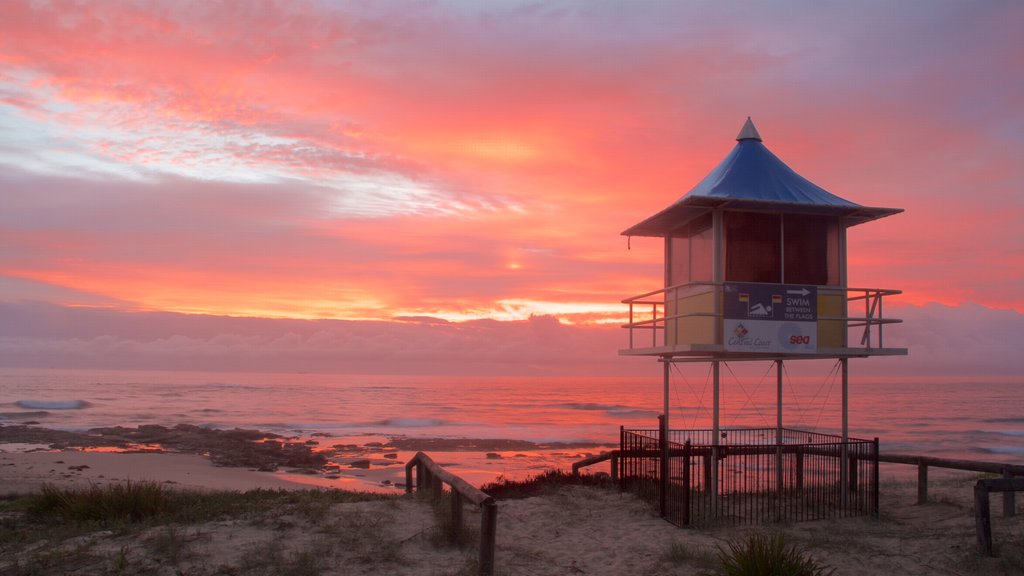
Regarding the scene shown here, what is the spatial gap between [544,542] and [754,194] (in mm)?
7065

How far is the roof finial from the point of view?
50.2ft

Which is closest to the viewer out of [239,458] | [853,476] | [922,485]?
[853,476]

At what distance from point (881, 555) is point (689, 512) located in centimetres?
297

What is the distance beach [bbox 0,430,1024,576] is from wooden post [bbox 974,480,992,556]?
17 centimetres

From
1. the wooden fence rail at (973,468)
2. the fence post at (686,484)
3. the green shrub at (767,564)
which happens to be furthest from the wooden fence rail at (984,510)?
the fence post at (686,484)

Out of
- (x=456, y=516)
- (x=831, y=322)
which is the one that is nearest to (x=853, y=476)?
(x=831, y=322)

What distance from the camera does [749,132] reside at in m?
15.4

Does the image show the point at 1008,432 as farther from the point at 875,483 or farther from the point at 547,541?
the point at 547,541

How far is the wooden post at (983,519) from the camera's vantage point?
9477mm

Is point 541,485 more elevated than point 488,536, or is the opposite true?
point 488,536

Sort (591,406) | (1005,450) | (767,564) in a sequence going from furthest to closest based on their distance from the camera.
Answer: (591,406) → (1005,450) → (767,564)

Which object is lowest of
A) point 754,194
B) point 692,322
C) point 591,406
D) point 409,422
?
point 591,406

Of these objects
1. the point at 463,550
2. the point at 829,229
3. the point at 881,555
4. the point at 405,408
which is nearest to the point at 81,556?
the point at 463,550

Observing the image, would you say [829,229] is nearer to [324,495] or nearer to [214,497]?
[324,495]
